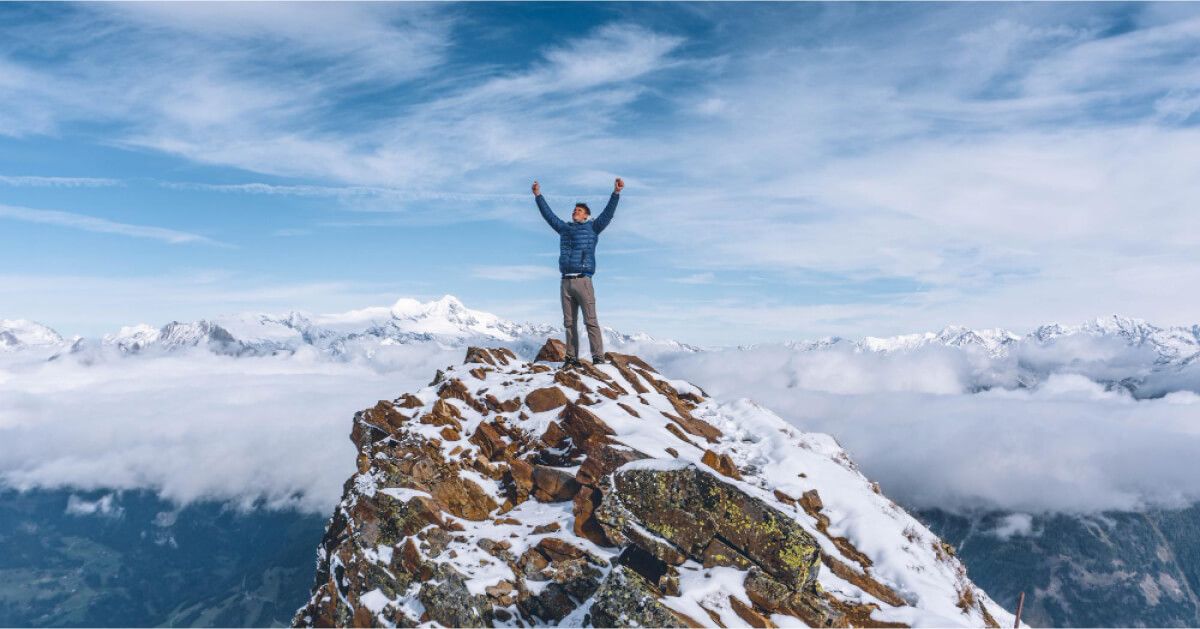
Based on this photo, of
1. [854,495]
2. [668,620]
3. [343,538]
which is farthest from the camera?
[854,495]

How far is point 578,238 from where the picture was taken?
29797 mm

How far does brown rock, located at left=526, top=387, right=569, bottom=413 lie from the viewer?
32750 millimetres

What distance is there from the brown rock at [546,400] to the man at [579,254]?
334 cm

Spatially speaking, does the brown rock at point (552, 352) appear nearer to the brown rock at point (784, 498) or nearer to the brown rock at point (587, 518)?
the brown rock at point (784, 498)

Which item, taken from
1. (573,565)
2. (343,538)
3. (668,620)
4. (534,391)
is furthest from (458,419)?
(668,620)

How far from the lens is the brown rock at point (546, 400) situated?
32.8m

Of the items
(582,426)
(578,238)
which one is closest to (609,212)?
(578,238)

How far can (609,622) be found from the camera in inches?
668

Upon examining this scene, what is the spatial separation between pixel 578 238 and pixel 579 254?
792 mm

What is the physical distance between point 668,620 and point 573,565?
5.67 metres

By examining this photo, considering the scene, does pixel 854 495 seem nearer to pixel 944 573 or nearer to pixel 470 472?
pixel 944 573

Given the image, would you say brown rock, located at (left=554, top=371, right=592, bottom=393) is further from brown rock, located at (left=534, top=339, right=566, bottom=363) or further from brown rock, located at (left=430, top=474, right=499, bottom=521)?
brown rock, located at (left=534, top=339, right=566, bottom=363)

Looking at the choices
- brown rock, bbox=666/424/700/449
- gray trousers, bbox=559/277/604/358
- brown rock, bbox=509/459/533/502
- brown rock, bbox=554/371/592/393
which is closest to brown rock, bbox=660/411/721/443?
brown rock, bbox=666/424/700/449

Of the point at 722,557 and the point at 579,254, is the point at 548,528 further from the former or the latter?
the point at 579,254
